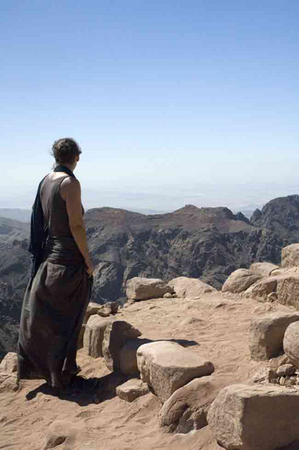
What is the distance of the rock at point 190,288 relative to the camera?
8.24 meters

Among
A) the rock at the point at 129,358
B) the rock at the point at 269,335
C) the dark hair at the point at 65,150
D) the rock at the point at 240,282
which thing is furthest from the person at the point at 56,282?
the rock at the point at 240,282

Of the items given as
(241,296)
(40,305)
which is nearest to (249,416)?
(40,305)

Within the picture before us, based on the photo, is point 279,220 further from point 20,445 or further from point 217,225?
point 20,445

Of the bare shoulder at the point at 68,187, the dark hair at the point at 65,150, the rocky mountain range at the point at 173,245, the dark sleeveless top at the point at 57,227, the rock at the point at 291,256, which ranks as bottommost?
the rocky mountain range at the point at 173,245

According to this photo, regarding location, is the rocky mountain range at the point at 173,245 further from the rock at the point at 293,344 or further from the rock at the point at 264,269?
the rock at the point at 293,344

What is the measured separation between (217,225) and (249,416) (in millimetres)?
46653

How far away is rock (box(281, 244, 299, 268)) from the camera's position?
7709mm

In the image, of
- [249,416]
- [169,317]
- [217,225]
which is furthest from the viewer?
[217,225]

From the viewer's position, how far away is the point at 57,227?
4719 mm

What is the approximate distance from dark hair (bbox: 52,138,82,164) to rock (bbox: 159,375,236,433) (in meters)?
2.36

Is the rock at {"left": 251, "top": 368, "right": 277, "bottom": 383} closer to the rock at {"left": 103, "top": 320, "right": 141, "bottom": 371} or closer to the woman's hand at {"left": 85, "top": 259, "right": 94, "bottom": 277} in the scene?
the rock at {"left": 103, "top": 320, "right": 141, "bottom": 371}

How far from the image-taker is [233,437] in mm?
3258

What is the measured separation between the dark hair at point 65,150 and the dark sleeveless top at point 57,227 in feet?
0.65

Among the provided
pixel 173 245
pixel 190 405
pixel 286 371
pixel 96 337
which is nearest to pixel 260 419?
pixel 190 405
